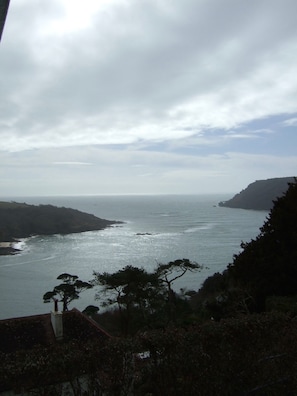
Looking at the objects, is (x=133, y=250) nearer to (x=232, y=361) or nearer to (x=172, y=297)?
(x=172, y=297)

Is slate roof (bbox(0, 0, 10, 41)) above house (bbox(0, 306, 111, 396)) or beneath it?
above

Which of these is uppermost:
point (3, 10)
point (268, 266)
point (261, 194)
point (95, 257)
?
point (261, 194)

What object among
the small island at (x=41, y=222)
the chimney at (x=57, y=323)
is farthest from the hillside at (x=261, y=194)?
the chimney at (x=57, y=323)

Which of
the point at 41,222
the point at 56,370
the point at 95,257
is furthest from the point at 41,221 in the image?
the point at 56,370

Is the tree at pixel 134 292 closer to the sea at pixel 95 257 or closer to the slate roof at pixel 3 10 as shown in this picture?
the sea at pixel 95 257

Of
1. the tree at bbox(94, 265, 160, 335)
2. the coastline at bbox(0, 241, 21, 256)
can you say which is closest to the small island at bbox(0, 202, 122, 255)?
the coastline at bbox(0, 241, 21, 256)

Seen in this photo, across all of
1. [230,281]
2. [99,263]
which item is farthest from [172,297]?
[99,263]

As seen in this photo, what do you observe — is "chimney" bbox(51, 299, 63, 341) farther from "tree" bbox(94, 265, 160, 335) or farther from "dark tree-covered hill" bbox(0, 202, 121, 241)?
"dark tree-covered hill" bbox(0, 202, 121, 241)

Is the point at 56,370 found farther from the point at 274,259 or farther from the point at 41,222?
the point at 41,222
